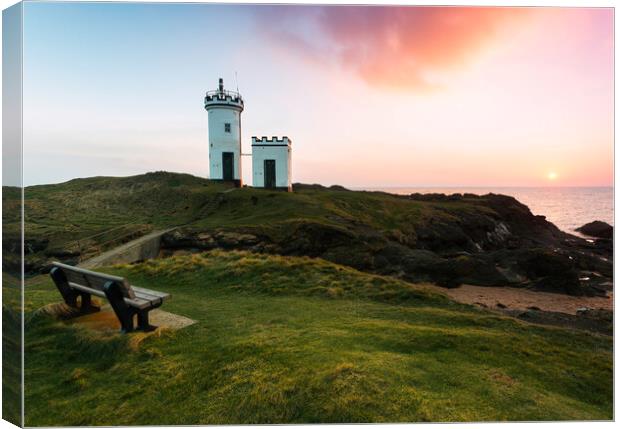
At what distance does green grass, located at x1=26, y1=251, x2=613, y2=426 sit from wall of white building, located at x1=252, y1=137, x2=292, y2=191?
831 inches

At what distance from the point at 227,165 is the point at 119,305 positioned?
22984 millimetres

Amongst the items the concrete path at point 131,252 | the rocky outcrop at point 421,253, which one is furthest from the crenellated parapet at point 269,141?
the concrete path at point 131,252

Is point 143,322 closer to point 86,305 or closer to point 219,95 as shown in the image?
point 86,305

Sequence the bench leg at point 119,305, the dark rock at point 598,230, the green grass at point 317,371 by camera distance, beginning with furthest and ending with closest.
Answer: the dark rock at point 598,230, the bench leg at point 119,305, the green grass at point 317,371

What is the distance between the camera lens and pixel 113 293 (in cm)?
512

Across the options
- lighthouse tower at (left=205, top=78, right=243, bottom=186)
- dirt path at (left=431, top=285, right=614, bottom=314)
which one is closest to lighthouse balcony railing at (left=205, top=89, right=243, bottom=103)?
lighthouse tower at (left=205, top=78, right=243, bottom=186)

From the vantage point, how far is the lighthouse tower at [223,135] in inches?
1057

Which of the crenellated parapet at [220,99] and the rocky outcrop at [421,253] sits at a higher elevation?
the crenellated parapet at [220,99]

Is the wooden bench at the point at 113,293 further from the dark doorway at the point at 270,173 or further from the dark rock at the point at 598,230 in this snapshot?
the dark rock at the point at 598,230

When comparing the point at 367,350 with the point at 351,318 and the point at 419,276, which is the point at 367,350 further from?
the point at 419,276

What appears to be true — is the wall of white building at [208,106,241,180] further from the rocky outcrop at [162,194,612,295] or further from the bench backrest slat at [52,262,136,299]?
the bench backrest slat at [52,262,136,299]

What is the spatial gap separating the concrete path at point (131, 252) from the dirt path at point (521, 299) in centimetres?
1202

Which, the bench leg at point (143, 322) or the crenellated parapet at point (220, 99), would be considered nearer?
the bench leg at point (143, 322)

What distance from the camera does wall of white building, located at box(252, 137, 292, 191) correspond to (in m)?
26.8
